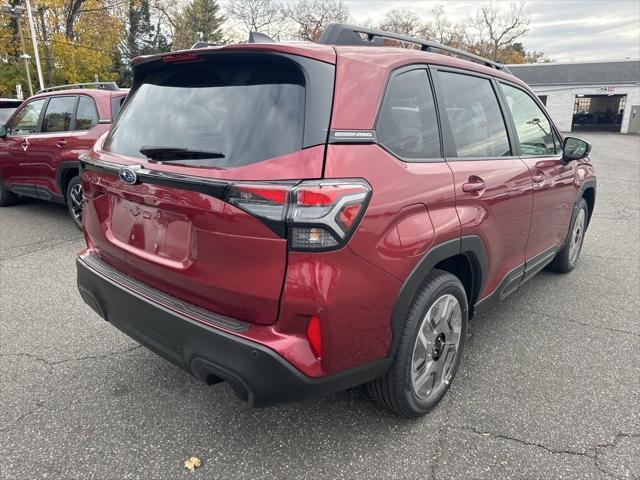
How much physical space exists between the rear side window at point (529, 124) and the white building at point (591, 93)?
3819cm

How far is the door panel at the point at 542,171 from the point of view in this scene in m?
3.33

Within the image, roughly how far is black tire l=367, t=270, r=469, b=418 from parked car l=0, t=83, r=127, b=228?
452 centimetres

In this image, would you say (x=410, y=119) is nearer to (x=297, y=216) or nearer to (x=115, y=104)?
(x=297, y=216)

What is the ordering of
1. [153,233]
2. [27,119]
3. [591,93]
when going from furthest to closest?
[591,93], [27,119], [153,233]

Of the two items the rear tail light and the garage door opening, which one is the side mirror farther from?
the garage door opening

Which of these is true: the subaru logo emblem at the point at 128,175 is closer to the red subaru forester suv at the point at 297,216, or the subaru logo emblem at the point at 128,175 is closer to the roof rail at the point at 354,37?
the red subaru forester suv at the point at 297,216

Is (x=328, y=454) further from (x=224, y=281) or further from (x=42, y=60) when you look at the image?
(x=42, y=60)

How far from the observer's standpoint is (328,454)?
2.25 metres

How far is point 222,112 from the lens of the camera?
2051 millimetres

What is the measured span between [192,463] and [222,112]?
5.14ft

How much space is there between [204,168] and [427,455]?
5.42ft

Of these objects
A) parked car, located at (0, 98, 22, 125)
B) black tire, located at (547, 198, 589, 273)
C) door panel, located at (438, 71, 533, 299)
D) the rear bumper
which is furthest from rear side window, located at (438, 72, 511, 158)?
parked car, located at (0, 98, 22, 125)

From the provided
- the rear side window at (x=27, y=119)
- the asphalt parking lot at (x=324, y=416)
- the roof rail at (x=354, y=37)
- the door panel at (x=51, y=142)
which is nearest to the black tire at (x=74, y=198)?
the door panel at (x=51, y=142)

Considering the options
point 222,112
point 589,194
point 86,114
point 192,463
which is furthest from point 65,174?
point 589,194
